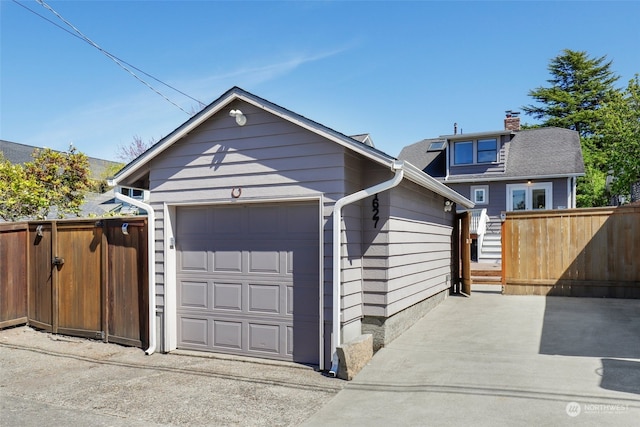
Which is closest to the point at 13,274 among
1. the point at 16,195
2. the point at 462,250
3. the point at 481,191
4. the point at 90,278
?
the point at 90,278

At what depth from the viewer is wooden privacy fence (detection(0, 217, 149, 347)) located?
6527mm

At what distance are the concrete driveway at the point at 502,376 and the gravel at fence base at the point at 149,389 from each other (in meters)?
0.52

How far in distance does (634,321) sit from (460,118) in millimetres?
20580

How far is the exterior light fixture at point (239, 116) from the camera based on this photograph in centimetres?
564

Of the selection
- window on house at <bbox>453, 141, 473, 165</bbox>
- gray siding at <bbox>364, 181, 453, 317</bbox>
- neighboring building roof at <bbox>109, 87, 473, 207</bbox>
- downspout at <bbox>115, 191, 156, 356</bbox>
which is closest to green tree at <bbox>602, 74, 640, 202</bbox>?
window on house at <bbox>453, 141, 473, 165</bbox>

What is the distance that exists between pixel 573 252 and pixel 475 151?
9.80m

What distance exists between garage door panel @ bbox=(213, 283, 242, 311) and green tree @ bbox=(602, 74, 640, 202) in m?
15.6

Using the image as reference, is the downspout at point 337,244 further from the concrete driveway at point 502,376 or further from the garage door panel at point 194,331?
the garage door panel at point 194,331

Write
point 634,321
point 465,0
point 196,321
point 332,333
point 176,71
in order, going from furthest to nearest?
point 176,71, point 465,0, point 634,321, point 196,321, point 332,333

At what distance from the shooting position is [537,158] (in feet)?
59.5

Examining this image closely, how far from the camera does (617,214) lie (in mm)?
9273

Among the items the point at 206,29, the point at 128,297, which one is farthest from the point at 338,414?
the point at 206,29

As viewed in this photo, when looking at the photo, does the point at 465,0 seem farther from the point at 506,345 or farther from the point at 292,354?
the point at 292,354

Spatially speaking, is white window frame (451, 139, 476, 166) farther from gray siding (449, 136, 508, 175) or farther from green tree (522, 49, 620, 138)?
green tree (522, 49, 620, 138)
